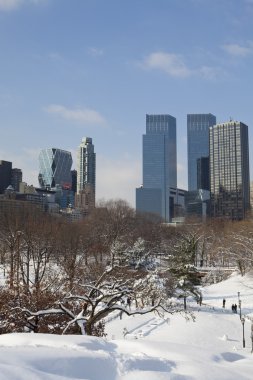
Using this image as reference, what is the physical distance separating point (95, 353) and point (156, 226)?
9579 centimetres

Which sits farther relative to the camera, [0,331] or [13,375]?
[0,331]

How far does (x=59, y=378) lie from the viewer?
7.58 m

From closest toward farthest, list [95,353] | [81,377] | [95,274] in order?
[81,377] < [95,353] < [95,274]

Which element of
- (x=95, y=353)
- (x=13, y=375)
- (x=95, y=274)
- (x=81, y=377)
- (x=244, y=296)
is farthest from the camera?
(x=244, y=296)

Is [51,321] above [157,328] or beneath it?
above

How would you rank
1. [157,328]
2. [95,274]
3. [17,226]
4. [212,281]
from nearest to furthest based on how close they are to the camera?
1. [157,328]
2. [95,274]
3. [17,226]
4. [212,281]

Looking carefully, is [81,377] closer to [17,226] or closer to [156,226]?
[17,226]

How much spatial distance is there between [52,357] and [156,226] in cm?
9673

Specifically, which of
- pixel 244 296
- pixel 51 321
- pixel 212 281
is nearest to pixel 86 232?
pixel 212 281

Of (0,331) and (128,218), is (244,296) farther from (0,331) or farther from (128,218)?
(128,218)

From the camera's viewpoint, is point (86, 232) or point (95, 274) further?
point (86, 232)

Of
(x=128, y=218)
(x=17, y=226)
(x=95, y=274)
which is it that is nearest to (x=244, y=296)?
(x=95, y=274)

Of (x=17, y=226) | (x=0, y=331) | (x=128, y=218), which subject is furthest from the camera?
(x=128, y=218)

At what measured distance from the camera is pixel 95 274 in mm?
43750
